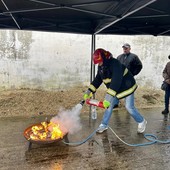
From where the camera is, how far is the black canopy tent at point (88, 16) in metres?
3.39

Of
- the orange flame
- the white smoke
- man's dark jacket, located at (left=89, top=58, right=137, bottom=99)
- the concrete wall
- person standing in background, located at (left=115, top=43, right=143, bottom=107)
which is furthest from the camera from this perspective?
the concrete wall

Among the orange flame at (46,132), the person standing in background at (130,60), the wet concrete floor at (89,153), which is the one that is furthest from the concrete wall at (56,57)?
the orange flame at (46,132)

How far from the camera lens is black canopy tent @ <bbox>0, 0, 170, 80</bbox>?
3387 millimetres

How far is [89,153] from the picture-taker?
11.6 feet

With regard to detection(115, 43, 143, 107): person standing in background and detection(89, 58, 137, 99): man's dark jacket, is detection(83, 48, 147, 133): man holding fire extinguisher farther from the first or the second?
detection(115, 43, 143, 107): person standing in background

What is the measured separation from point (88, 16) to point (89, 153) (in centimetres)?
289

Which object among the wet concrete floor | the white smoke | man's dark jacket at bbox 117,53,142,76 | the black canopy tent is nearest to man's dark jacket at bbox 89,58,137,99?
the white smoke

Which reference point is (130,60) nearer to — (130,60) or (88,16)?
(130,60)

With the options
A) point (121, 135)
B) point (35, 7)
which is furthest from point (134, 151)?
point (35, 7)

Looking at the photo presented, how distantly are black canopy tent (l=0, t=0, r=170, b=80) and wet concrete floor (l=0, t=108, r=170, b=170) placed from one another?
2365 millimetres

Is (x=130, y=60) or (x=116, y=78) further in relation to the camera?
(x=130, y=60)

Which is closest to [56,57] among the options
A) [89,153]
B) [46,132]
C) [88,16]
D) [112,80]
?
[88,16]

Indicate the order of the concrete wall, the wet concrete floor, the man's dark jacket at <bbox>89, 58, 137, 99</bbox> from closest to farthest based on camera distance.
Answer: the wet concrete floor < the man's dark jacket at <bbox>89, 58, 137, 99</bbox> < the concrete wall

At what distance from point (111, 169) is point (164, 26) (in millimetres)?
3870
